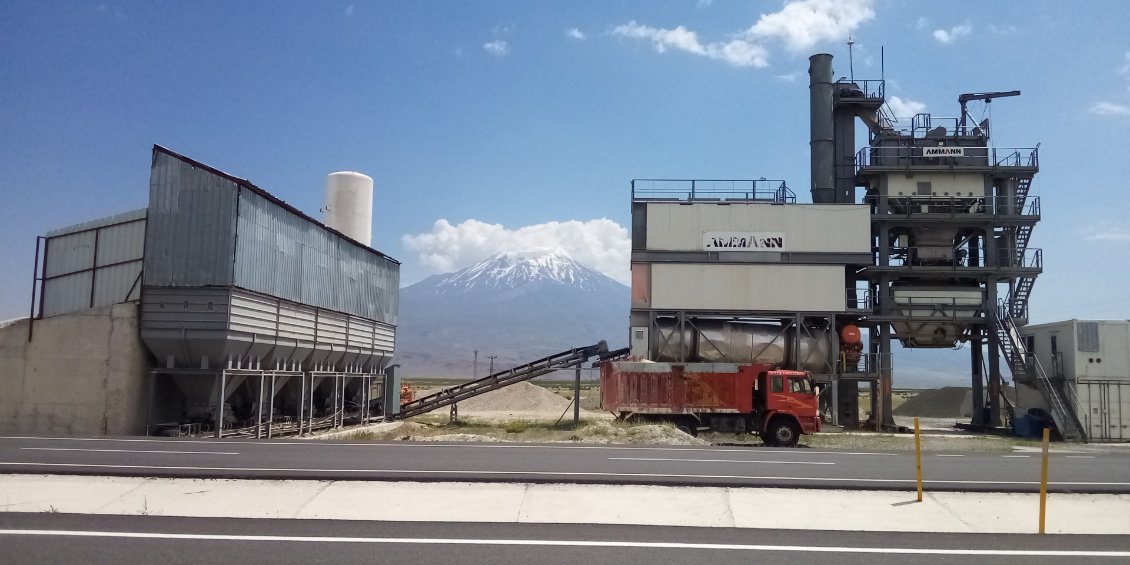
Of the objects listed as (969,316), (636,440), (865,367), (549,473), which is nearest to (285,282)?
(636,440)

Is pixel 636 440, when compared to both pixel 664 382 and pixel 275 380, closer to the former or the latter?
pixel 664 382

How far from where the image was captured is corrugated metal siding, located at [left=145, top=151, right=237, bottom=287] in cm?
2689

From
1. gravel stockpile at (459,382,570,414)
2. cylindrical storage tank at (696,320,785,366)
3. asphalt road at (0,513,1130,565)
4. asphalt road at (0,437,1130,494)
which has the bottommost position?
gravel stockpile at (459,382,570,414)

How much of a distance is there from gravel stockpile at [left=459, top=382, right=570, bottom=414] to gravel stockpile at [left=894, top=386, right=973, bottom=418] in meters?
28.8

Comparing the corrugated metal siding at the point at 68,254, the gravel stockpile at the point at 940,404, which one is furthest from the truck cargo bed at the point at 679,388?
the gravel stockpile at the point at 940,404

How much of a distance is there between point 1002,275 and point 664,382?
2264 cm

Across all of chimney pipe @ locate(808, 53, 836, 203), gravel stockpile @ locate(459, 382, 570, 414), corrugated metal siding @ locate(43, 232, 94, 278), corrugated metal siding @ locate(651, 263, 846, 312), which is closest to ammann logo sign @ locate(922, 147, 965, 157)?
chimney pipe @ locate(808, 53, 836, 203)

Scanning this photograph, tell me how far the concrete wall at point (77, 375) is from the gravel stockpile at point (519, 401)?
41326 mm

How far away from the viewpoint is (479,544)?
930 cm

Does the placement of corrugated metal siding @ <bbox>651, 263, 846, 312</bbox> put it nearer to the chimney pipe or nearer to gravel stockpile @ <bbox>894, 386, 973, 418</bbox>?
the chimney pipe

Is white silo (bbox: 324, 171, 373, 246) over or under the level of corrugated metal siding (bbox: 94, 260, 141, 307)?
over

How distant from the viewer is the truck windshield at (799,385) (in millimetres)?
26922

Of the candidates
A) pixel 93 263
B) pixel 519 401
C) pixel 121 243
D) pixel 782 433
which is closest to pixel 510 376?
pixel 782 433

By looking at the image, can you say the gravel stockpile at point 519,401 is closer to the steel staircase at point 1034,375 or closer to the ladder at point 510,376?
the ladder at point 510,376
